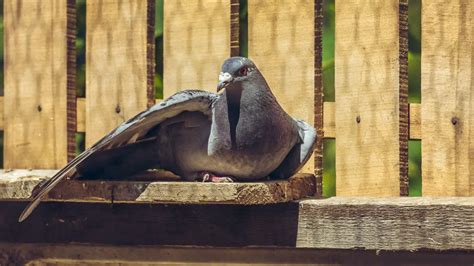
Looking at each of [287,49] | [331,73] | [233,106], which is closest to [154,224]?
[233,106]

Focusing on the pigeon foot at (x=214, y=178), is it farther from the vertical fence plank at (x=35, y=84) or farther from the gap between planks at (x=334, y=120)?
the vertical fence plank at (x=35, y=84)

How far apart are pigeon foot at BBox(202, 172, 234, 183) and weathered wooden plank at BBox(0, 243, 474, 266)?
0.28 m

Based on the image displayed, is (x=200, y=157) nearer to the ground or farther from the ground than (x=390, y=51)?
nearer to the ground

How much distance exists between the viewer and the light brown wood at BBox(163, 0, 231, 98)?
4094mm

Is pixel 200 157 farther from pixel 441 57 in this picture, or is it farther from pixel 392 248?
pixel 441 57

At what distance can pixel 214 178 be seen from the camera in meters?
3.51

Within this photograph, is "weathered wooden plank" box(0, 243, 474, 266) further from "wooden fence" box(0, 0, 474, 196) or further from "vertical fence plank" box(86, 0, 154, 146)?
"vertical fence plank" box(86, 0, 154, 146)

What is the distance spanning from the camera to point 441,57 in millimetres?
3865

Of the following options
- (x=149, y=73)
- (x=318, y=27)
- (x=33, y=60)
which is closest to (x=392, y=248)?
(x=318, y=27)

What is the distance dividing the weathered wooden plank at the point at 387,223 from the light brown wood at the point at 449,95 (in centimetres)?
35

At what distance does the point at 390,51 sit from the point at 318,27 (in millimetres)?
243

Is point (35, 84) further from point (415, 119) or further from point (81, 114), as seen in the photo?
point (415, 119)

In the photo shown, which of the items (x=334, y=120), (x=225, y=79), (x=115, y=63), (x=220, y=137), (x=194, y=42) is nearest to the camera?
(x=225, y=79)

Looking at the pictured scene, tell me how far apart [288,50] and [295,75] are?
82 millimetres
